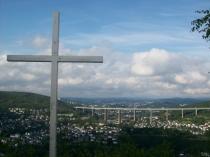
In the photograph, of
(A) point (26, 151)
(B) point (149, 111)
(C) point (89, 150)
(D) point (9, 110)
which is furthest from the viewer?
(B) point (149, 111)

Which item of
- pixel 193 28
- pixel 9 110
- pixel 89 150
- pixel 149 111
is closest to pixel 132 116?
pixel 149 111

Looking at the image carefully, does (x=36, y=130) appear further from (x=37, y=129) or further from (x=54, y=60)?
(x=54, y=60)

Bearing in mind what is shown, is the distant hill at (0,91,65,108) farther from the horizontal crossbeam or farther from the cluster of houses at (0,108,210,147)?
the horizontal crossbeam

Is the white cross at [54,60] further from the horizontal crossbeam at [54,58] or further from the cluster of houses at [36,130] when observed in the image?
the cluster of houses at [36,130]

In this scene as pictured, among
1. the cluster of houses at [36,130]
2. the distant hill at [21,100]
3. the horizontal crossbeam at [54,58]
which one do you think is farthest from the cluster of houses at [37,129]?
the horizontal crossbeam at [54,58]

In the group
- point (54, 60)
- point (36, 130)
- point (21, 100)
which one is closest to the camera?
point (54, 60)

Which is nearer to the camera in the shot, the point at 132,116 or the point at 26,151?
the point at 26,151

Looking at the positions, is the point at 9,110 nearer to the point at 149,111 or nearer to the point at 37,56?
the point at 37,56

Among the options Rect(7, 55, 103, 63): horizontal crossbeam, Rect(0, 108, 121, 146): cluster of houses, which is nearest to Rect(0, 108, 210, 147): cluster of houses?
Rect(0, 108, 121, 146): cluster of houses

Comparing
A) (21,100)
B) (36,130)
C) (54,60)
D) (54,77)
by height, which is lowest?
(36,130)

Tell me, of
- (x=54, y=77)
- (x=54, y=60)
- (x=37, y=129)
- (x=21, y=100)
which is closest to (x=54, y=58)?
(x=54, y=60)

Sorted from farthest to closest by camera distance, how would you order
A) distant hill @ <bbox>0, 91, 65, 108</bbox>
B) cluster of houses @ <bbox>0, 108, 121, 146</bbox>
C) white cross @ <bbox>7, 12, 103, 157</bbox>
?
1. distant hill @ <bbox>0, 91, 65, 108</bbox>
2. cluster of houses @ <bbox>0, 108, 121, 146</bbox>
3. white cross @ <bbox>7, 12, 103, 157</bbox>
